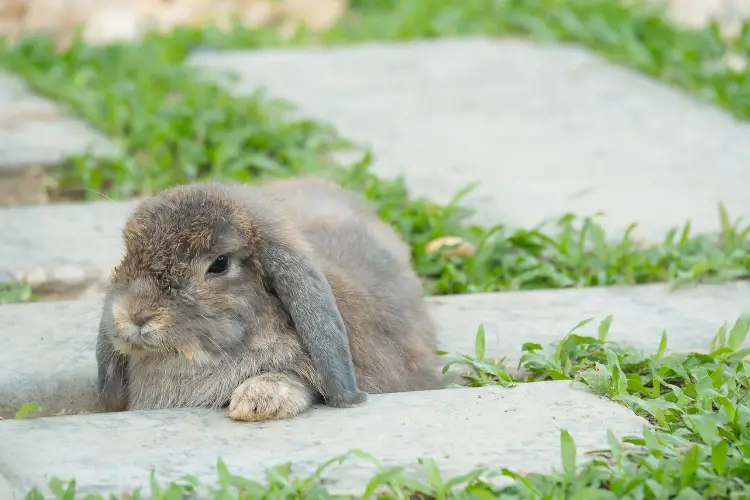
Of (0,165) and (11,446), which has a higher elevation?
(0,165)

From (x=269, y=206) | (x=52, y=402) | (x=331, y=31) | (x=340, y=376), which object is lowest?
(x=52, y=402)

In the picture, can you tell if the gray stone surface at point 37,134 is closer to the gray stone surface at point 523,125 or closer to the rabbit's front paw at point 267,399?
the gray stone surface at point 523,125

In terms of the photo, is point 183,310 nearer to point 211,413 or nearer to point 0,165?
point 211,413

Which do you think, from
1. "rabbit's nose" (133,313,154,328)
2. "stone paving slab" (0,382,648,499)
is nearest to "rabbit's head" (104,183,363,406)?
"rabbit's nose" (133,313,154,328)

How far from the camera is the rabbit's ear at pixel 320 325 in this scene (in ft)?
11.2

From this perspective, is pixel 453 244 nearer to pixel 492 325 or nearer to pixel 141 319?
pixel 492 325

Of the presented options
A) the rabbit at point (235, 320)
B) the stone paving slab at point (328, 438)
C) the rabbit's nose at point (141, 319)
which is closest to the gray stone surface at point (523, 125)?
the rabbit at point (235, 320)

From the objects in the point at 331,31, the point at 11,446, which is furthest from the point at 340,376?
the point at 331,31

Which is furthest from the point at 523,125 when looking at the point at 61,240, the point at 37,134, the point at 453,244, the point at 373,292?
the point at 373,292

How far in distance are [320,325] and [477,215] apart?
2075mm

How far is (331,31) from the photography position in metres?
8.69

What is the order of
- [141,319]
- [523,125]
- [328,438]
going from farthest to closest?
[523,125] < [141,319] < [328,438]

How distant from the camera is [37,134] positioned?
6332 mm

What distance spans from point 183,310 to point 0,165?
286cm
